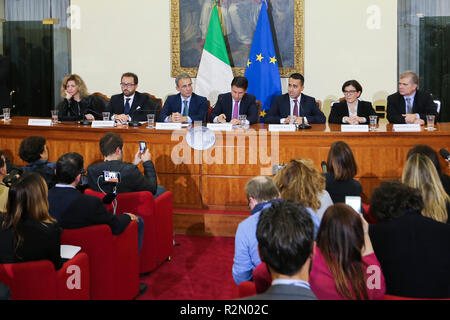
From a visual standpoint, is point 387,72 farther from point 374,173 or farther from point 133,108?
point 133,108

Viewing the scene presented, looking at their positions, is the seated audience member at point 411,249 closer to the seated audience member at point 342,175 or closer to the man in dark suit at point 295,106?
the seated audience member at point 342,175

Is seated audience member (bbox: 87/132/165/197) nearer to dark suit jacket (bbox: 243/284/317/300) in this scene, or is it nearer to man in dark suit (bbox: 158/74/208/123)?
man in dark suit (bbox: 158/74/208/123)

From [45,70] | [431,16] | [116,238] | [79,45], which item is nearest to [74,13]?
[79,45]

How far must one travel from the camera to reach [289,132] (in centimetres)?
462

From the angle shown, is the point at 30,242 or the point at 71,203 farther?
the point at 71,203

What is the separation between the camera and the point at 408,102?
5.46 meters

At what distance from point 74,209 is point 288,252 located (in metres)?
1.60

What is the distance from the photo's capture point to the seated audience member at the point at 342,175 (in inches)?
131

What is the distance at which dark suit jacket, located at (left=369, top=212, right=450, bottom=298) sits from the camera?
2213 mm

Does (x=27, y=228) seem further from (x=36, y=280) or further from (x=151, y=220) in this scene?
(x=151, y=220)

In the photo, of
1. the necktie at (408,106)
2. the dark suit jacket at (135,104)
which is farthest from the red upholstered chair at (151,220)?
the necktie at (408,106)

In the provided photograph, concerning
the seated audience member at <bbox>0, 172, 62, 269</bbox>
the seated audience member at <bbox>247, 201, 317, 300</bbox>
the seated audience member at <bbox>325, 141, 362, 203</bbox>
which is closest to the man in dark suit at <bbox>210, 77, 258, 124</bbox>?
the seated audience member at <bbox>325, 141, 362, 203</bbox>

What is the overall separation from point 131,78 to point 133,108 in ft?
1.04

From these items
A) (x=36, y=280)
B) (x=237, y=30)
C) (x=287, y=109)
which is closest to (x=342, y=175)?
(x=36, y=280)
